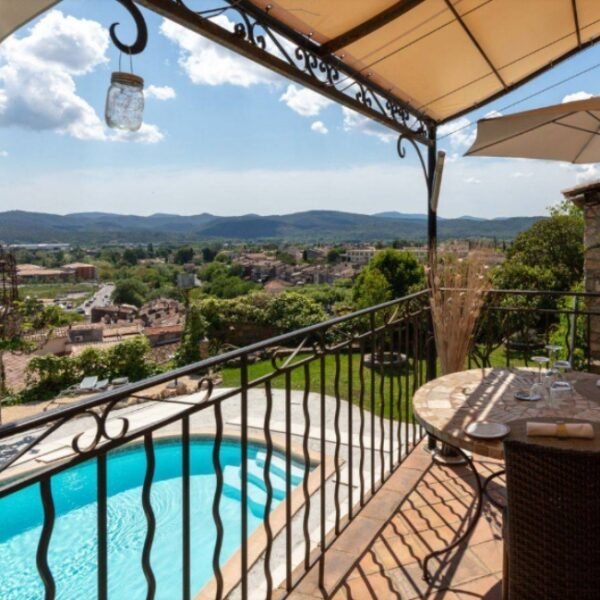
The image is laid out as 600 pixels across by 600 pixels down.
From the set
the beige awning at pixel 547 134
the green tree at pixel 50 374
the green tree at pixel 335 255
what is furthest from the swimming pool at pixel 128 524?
the green tree at pixel 335 255

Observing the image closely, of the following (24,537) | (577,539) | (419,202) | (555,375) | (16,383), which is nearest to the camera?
(577,539)

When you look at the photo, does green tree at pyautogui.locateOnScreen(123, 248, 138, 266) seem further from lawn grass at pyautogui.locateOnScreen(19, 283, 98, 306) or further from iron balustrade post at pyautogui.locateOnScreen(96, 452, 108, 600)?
iron balustrade post at pyautogui.locateOnScreen(96, 452, 108, 600)

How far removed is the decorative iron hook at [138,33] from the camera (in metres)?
1.49

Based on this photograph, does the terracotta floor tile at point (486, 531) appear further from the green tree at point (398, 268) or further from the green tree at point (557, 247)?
the green tree at point (398, 268)

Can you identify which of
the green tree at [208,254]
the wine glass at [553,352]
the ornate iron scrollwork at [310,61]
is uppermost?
the ornate iron scrollwork at [310,61]

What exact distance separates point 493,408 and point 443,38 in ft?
6.94

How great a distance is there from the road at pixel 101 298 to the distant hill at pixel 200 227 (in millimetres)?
3751

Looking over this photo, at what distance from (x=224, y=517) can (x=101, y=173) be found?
1654 inches

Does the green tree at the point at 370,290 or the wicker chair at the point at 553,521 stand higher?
the wicker chair at the point at 553,521

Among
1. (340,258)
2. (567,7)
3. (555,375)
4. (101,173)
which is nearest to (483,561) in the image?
(555,375)

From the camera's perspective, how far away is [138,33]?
1582 millimetres

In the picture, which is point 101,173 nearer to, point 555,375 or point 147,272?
point 147,272

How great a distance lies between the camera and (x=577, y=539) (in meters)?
1.19

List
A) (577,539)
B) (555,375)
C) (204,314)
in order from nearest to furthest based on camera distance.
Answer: (577,539), (555,375), (204,314)
